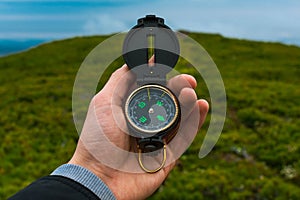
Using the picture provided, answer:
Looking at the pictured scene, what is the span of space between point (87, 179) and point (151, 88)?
0.89m

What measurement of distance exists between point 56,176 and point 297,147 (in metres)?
8.25

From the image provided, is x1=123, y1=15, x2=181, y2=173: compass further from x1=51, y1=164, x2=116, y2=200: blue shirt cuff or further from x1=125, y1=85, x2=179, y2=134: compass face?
x1=51, y1=164, x2=116, y2=200: blue shirt cuff

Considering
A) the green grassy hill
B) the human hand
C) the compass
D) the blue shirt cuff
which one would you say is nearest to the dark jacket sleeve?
the blue shirt cuff

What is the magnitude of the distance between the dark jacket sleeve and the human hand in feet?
1.58

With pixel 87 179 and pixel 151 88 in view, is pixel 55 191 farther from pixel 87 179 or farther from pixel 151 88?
pixel 151 88

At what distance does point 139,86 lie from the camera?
3.59m

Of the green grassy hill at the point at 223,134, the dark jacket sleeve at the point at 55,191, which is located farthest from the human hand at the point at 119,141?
the green grassy hill at the point at 223,134

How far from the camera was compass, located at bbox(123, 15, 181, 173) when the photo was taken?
3420mm

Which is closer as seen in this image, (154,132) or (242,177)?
(154,132)

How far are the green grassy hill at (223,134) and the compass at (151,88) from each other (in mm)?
5196

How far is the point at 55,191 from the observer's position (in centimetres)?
308

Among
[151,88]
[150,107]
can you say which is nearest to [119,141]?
[150,107]

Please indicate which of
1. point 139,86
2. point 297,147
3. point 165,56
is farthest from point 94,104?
point 297,147

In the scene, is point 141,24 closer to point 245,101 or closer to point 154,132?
point 154,132
